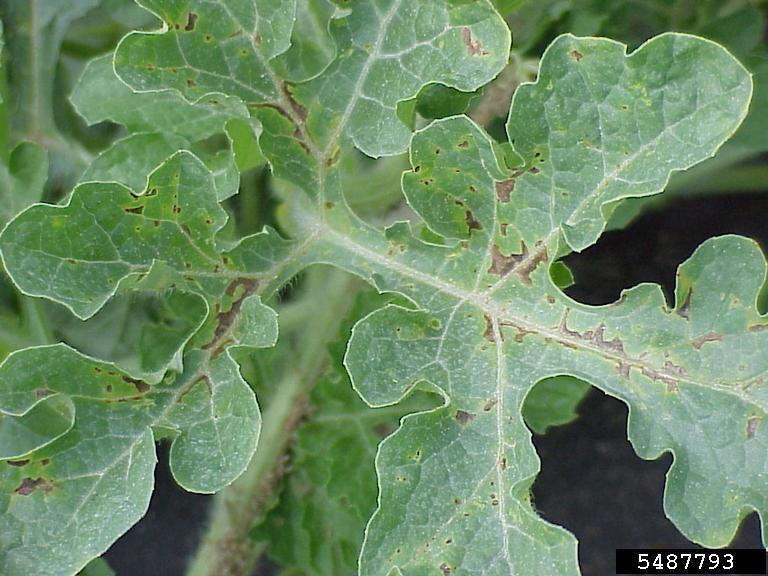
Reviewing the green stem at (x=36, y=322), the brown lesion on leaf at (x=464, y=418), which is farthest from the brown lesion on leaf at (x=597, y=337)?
the green stem at (x=36, y=322)

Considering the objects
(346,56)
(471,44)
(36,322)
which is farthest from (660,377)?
(36,322)

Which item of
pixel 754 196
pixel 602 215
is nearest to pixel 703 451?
pixel 602 215

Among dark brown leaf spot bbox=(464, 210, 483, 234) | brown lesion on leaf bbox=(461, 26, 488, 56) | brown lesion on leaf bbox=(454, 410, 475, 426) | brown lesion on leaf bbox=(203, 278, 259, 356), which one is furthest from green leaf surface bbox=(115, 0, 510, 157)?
brown lesion on leaf bbox=(454, 410, 475, 426)

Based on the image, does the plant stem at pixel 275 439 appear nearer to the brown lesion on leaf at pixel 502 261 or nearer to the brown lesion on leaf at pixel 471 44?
the brown lesion on leaf at pixel 502 261

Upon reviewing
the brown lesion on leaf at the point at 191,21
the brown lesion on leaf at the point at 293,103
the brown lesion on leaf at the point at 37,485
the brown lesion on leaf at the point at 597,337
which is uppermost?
the brown lesion on leaf at the point at 191,21

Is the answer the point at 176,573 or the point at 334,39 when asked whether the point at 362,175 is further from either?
the point at 176,573

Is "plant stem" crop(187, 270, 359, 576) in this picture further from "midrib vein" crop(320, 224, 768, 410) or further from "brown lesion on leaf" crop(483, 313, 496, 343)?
"brown lesion on leaf" crop(483, 313, 496, 343)
